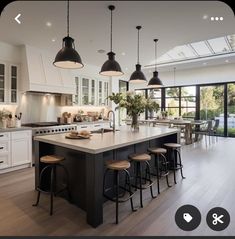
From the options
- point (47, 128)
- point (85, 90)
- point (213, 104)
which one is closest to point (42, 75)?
point (47, 128)

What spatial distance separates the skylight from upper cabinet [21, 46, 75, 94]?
351 cm

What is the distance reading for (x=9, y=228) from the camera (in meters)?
2.13

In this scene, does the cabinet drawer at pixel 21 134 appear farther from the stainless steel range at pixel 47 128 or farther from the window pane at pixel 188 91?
the window pane at pixel 188 91

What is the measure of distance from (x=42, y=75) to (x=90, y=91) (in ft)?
6.26

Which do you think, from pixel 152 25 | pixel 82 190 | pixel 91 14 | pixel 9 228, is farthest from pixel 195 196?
pixel 91 14

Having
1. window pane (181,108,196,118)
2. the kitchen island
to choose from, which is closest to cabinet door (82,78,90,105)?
the kitchen island

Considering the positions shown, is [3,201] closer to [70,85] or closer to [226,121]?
[70,85]

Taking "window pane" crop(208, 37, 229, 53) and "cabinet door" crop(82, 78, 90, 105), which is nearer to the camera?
"window pane" crop(208, 37, 229, 53)

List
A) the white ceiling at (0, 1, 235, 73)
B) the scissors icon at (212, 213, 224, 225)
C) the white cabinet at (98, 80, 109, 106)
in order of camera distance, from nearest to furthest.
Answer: the scissors icon at (212, 213, 224, 225) → the white ceiling at (0, 1, 235, 73) → the white cabinet at (98, 80, 109, 106)

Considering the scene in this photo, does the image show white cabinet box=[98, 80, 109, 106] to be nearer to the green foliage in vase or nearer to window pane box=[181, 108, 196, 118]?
the green foliage in vase

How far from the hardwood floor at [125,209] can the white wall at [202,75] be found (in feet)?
15.9

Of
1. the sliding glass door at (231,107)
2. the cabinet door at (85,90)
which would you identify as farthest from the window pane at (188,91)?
the cabinet door at (85,90)

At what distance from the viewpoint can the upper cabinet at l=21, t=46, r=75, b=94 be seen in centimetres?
455

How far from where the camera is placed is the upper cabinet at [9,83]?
437 centimetres
